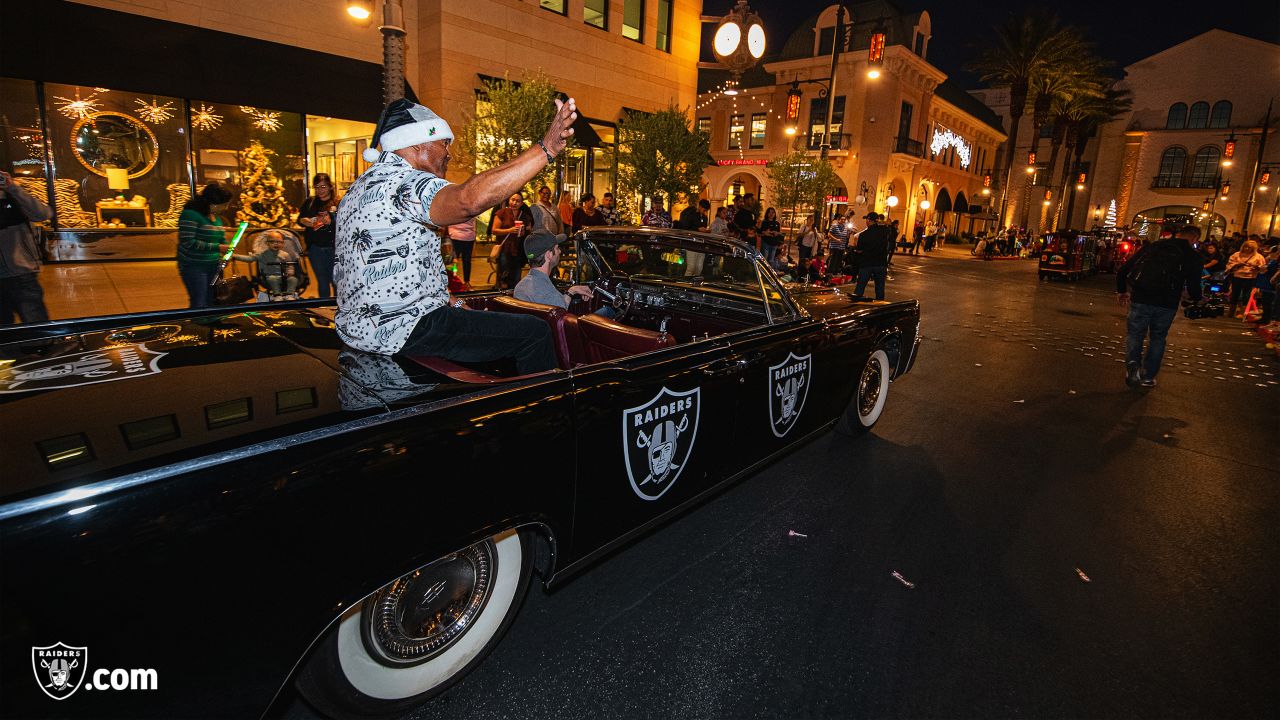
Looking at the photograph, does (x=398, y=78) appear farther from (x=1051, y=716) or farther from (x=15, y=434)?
(x=1051, y=716)

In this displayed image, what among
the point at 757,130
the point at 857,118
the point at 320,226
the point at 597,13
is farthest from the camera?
the point at 757,130

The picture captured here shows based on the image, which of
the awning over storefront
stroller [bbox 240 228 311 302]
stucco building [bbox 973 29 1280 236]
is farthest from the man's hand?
stucco building [bbox 973 29 1280 236]

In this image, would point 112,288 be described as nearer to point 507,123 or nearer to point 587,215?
point 507,123

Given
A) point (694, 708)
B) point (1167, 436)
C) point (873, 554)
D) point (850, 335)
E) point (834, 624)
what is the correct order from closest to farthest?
point (694, 708) < point (834, 624) < point (873, 554) < point (850, 335) < point (1167, 436)

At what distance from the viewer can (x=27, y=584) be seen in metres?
1.20

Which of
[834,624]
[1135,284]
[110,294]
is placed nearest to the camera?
[834,624]

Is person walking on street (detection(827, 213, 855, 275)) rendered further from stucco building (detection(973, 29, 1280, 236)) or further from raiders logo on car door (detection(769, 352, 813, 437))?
stucco building (detection(973, 29, 1280, 236))

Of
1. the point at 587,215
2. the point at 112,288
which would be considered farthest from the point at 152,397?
the point at 587,215

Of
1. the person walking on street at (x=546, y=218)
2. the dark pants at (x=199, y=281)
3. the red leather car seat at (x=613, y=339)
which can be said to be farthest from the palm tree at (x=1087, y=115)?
the dark pants at (x=199, y=281)

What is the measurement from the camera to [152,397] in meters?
1.82

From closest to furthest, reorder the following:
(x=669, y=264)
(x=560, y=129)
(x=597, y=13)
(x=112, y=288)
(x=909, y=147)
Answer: (x=560, y=129), (x=669, y=264), (x=112, y=288), (x=597, y=13), (x=909, y=147)

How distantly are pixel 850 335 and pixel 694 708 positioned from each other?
267cm

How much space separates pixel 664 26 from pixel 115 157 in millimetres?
15481

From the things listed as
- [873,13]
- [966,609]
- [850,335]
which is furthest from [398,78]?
[873,13]
